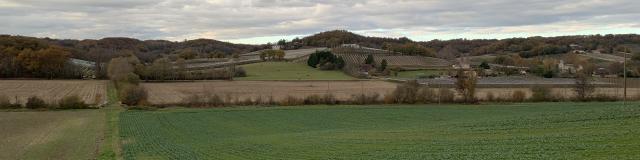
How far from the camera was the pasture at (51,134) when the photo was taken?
35812 millimetres

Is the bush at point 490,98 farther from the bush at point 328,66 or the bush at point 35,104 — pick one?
the bush at point 328,66

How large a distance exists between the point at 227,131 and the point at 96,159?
17473 millimetres

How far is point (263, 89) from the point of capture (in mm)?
103312

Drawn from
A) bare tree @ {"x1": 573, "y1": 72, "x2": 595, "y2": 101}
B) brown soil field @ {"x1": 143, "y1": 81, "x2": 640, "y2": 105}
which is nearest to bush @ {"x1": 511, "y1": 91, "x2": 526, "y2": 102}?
Answer: brown soil field @ {"x1": 143, "y1": 81, "x2": 640, "y2": 105}

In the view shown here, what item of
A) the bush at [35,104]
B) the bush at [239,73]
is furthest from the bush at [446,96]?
the bush at [239,73]

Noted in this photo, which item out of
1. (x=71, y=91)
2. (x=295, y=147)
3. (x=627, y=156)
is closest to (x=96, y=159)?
(x=295, y=147)

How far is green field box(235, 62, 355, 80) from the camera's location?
422ft

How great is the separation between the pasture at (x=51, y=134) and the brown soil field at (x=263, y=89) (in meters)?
18.2

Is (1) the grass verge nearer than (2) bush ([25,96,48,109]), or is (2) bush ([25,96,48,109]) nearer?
(1) the grass verge

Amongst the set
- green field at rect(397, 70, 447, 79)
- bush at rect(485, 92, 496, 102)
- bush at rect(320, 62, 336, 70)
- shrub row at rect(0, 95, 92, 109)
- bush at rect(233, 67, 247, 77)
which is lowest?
bush at rect(485, 92, 496, 102)

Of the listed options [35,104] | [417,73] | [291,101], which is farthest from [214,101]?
[417,73]

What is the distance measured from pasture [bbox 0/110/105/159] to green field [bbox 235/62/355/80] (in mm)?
60914

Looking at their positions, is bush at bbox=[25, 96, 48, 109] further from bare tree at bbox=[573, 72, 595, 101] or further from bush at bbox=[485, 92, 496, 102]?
bare tree at bbox=[573, 72, 595, 101]

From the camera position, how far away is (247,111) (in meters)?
70.4
